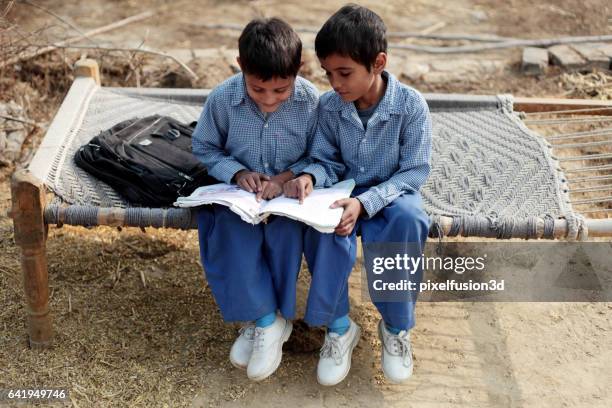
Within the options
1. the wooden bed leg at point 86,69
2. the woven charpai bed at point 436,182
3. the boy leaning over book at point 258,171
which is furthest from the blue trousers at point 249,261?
the wooden bed leg at point 86,69

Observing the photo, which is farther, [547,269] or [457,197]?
[547,269]

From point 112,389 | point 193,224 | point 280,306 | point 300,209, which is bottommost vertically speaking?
point 112,389

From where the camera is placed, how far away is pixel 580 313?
3430 millimetres

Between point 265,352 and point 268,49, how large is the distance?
3.50ft

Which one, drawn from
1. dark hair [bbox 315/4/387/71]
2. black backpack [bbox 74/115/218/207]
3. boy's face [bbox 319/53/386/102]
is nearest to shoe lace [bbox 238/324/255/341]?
black backpack [bbox 74/115/218/207]

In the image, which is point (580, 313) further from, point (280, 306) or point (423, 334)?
point (280, 306)

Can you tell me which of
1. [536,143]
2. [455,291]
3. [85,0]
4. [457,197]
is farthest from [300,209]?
[85,0]

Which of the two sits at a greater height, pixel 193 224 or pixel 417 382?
pixel 193 224

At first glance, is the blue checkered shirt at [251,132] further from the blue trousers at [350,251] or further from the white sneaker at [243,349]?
the white sneaker at [243,349]

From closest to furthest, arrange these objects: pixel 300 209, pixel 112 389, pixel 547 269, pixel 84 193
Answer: pixel 300 209
pixel 112 389
pixel 84 193
pixel 547 269

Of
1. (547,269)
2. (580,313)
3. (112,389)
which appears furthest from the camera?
(547,269)

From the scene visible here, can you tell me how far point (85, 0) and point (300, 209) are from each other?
15.8 ft

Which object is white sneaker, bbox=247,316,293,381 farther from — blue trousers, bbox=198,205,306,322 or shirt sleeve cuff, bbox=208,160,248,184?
shirt sleeve cuff, bbox=208,160,248,184

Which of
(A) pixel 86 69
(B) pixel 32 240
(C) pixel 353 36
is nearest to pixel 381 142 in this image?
(C) pixel 353 36
